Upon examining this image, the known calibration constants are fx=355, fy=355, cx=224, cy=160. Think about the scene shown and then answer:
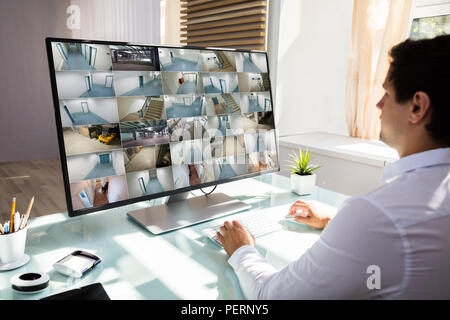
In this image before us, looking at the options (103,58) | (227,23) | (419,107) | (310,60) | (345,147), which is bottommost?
(345,147)

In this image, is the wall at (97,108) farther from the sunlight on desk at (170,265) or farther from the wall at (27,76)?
the wall at (27,76)

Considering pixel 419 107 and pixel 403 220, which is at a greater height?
pixel 419 107

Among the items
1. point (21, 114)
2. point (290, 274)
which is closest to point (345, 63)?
point (290, 274)

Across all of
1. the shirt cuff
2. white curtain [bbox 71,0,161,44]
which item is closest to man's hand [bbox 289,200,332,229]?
the shirt cuff

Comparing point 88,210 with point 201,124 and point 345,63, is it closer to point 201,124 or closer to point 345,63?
point 201,124

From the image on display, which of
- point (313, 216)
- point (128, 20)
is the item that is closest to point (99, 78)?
point (313, 216)

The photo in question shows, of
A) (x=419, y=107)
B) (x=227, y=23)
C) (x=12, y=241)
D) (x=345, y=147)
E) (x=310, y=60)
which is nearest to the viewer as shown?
(x=419, y=107)

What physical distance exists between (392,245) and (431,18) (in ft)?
8.40

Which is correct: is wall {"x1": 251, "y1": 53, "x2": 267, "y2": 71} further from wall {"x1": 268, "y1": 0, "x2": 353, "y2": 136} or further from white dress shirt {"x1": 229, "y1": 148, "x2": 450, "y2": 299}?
wall {"x1": 268, "y1": 0, "x2": 353, "y2": 136}

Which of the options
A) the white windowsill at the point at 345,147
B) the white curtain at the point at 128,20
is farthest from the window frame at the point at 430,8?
the white curtain at the point at 128,20

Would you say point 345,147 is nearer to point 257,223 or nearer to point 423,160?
point 257,223

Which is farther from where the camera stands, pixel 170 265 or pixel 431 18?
pixel 431 18

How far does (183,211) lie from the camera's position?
55.1 inches

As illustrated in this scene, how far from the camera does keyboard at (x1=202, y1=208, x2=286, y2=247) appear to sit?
125 centimetres
